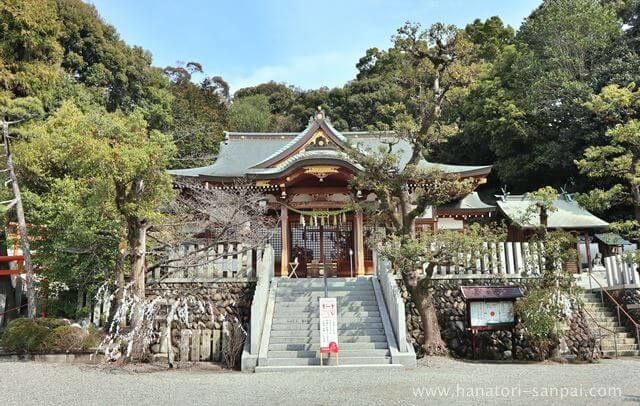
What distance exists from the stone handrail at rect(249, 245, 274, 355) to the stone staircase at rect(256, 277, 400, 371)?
20 cm

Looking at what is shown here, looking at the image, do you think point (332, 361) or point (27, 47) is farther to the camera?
point (27, 47)

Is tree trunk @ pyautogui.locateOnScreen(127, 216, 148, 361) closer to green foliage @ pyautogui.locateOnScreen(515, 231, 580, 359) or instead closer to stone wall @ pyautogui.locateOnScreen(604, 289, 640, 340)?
green foliage @ pyautogui.locateOnScreen(515, 231, 580, 359)

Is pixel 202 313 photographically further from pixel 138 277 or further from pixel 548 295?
pixel 548 295

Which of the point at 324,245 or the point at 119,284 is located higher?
the point at 324,245

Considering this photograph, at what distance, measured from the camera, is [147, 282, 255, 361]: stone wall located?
30.7 ft

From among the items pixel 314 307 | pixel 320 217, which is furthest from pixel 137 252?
pixel 320 217

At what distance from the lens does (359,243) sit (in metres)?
13.8

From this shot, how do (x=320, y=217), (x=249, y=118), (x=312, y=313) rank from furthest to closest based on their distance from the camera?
(x=249, y=118), (x=320, y=217), (x=312, y=313)

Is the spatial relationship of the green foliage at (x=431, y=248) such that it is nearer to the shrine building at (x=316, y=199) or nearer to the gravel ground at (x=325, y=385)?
the gravel ground at (x=325, y=385)

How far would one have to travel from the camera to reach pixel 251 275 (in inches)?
420

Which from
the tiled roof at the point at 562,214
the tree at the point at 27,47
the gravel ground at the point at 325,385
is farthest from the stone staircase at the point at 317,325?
the tree at the point at 27,47

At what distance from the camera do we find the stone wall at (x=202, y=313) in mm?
9352

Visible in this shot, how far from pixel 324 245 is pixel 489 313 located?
6.40 metres

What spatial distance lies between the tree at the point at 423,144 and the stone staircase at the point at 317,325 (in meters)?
1.10
